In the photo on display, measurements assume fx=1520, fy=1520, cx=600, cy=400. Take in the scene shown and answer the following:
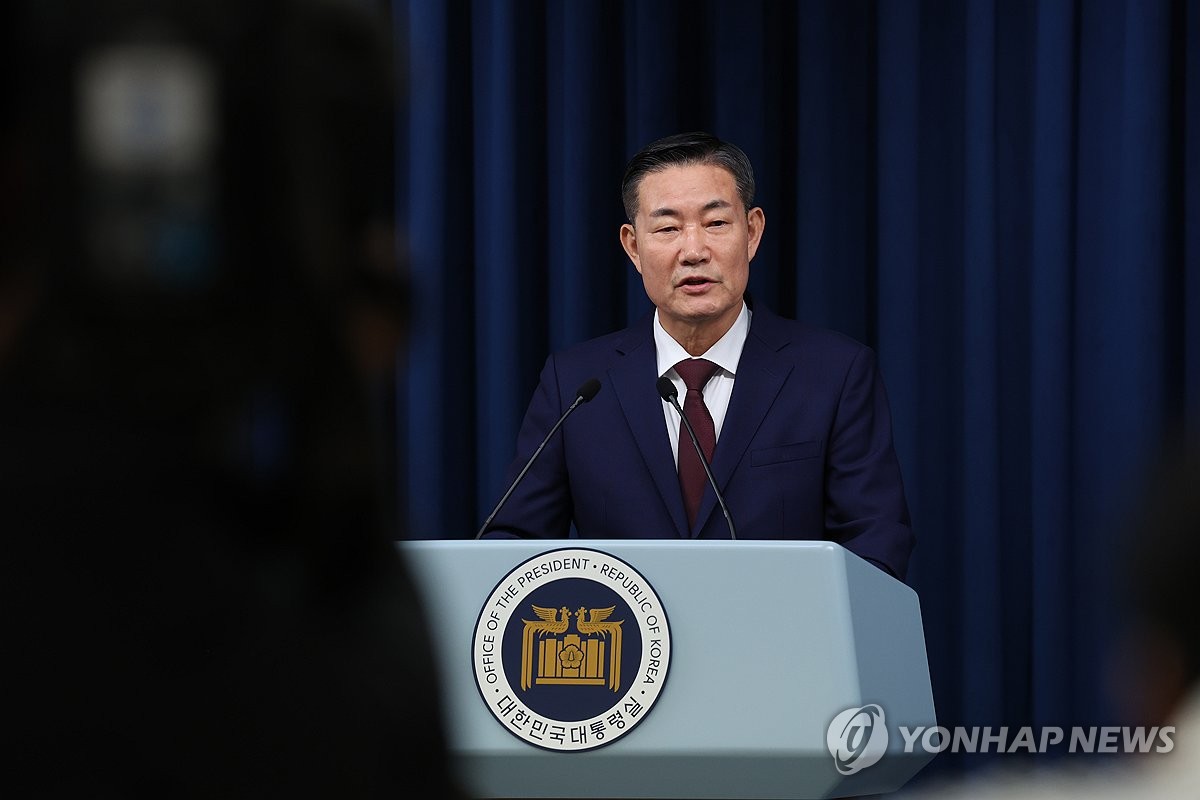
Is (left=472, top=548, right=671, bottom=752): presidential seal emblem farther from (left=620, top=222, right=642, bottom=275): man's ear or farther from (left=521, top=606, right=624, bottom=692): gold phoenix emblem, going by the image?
(left=620, top=222, right=642, bottom=275): man's ear

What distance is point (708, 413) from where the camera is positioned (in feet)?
8.01

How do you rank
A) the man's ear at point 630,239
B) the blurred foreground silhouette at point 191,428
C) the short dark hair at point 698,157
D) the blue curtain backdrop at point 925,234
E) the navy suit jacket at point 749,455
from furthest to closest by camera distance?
the blue curtain backdrop at point 925,234 < the man's ear at point 630,239 < the short dark hair at point 698,157 < the navy suit jacket at point 749,455 < the blurred foreground silhouette at point 191,428

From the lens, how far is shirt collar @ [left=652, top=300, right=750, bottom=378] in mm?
2527

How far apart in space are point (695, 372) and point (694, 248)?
0.21 metres

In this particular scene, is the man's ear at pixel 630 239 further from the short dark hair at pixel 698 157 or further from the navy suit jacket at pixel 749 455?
the navy suit jacket at pixel 749 455

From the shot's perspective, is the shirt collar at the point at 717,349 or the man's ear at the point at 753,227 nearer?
the shirt collar at the point at 717,349

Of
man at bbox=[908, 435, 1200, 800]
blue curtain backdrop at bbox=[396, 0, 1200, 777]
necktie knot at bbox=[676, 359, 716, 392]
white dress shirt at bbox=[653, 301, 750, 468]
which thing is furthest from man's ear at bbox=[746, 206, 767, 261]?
man at bbox=[908, 435, 1200, 800]

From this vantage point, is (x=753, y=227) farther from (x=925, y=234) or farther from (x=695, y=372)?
(x=925, y=234)

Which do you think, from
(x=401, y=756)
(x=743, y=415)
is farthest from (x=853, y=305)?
(x=401, y=756)

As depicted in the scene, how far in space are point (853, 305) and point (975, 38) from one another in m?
0.64

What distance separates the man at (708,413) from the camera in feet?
7.62

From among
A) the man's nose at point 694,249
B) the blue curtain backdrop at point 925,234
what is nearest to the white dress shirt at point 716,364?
the man's nose at point 694,249

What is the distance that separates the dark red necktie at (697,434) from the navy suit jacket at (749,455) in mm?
24

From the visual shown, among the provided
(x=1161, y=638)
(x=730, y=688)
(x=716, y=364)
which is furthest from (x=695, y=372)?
(x=1161, y=638)
